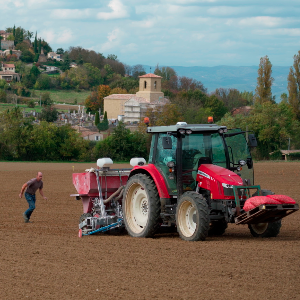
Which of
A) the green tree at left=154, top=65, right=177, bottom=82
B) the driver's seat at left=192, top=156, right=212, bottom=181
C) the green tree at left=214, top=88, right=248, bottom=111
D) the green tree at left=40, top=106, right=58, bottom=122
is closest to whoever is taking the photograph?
the driver's seat at left=192, top=156, right=212, bottom=181

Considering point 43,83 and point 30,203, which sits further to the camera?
point 43,83

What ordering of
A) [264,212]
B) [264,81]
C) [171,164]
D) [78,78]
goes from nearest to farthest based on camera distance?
[264,212] → [171,164] → [264,81] → [78,78]

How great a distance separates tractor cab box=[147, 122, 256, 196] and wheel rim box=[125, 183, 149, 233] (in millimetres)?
692

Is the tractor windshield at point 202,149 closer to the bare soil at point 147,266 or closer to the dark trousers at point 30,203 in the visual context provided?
the bare soil at point 147,266

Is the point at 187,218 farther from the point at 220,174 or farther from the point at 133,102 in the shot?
the point at 133,102

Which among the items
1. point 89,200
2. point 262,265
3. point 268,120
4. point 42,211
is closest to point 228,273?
point 262,265

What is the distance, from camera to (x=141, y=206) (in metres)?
11.1

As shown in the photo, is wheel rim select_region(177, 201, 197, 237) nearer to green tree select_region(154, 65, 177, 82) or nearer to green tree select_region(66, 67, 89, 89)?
green tree select_region(66, 67, 89, 89)

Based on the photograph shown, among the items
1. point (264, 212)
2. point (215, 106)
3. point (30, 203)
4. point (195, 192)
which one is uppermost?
point (215, 106)

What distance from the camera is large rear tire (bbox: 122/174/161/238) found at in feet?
34.2

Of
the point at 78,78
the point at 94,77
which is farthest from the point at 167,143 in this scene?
the point at 94,77

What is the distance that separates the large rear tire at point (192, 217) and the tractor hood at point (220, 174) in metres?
0.47

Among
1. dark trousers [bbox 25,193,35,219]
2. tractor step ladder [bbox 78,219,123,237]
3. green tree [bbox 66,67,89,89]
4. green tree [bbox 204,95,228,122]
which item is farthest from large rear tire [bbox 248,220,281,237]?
green tree [bbox 66,67,89,89]

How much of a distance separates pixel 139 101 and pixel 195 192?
113 metres
